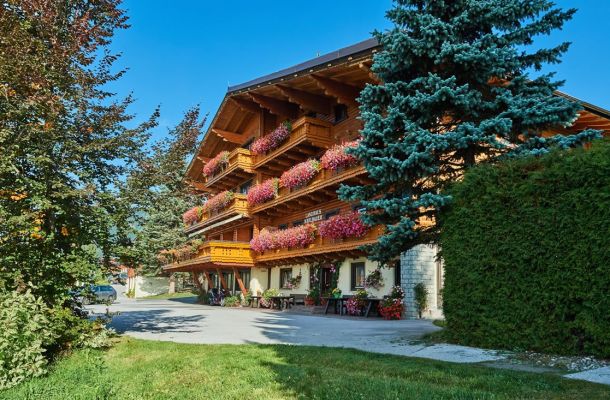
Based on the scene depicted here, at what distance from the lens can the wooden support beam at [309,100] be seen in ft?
80.6

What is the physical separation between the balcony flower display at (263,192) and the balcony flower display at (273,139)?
181 cm

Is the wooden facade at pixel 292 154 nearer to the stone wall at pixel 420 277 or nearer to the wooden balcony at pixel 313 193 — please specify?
the wooden balcony at pixel 313 193

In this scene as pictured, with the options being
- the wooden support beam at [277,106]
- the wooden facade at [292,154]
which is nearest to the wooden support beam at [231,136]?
the wooden facade at [292,154]

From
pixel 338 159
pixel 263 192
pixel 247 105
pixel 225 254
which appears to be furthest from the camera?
pixel 247 105

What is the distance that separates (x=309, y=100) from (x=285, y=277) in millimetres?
10633

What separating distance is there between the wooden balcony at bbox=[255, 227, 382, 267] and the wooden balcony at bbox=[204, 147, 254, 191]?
5507 mm

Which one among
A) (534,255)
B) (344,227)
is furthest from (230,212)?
(534,255)

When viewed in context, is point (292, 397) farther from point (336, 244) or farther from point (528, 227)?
point (336, 244)

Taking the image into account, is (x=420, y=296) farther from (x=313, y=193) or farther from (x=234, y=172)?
(x=234, y=172)

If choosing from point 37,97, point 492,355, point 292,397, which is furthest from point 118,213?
point 492,355

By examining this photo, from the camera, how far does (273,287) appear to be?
30.7 m

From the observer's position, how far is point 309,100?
25.1 meters

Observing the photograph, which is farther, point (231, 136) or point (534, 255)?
point (231, 136)

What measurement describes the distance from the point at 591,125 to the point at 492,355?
1611 centimetres
